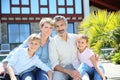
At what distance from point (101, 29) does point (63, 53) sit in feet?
43.0

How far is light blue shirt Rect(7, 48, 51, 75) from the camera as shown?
4445 millimetres

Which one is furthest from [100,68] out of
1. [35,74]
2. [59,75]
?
[35,74]

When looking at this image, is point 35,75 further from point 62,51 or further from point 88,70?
point 88,70

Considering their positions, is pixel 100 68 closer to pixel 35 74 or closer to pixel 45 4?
pixel 35 74

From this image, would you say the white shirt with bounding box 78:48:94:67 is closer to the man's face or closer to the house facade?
the man's face

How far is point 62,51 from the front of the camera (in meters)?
4.68

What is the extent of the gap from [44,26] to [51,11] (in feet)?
83.3

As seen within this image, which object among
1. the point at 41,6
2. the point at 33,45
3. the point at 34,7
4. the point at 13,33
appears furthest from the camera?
the point at 41,6

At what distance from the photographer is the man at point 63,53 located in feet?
15.0

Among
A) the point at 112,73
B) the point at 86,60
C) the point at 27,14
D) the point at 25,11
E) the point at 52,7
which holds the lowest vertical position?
the point at 112,73

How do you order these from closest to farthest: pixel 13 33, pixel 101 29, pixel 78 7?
pixel 101 29, pixel 13 33, pixel 78 7

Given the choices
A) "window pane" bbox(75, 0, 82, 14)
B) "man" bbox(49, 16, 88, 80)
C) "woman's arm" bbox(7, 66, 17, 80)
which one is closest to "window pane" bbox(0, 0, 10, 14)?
"window pane" bbox(75, 0, 82, 14)

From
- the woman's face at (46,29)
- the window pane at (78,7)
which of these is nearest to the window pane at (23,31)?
the window pane at (78,7)

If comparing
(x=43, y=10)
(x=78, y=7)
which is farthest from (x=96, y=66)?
(x=78, y=7)
